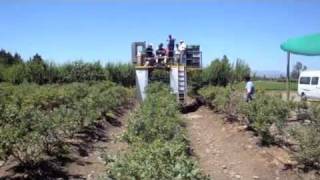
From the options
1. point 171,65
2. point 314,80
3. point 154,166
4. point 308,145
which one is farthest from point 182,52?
point 154,166

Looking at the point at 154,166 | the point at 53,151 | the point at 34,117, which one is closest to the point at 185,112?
the point at 53,151

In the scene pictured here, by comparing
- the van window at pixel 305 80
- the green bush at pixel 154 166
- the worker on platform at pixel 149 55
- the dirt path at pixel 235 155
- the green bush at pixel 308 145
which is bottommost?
the dirt path at pixel 235 155

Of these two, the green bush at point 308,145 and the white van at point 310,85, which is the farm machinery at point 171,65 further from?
the green bush at point 308,145

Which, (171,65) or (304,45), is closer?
(304,45)

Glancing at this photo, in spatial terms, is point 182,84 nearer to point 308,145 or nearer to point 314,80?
point 314,80

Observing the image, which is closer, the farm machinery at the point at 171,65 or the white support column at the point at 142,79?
the farm machinery at the point at 171,65

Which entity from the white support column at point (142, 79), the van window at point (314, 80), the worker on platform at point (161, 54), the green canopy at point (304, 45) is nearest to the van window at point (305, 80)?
the van window at point (314, 80)

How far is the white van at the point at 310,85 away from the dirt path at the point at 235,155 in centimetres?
1385

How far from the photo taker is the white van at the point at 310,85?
28.6 meters

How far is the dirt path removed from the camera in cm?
973

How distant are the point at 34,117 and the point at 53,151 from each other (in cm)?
162

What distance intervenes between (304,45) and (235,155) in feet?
23.4

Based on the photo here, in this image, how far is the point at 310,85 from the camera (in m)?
29.2

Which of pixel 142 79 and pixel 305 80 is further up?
pixel 142 79
